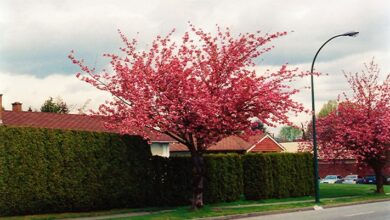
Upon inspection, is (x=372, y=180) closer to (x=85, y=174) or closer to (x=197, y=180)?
(x=197, y=180)

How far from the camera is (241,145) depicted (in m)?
51.2

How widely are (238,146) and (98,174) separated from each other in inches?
1183

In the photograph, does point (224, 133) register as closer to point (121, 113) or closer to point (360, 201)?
point (121, 113)

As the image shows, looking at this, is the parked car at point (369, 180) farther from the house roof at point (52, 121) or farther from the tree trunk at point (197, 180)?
the tree trunk at point (197, 180)

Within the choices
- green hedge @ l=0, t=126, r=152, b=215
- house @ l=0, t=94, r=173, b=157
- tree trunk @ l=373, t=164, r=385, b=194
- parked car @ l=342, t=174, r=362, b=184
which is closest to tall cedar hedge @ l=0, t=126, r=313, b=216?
green hedge @ l=0, t=126, r=152, b=215

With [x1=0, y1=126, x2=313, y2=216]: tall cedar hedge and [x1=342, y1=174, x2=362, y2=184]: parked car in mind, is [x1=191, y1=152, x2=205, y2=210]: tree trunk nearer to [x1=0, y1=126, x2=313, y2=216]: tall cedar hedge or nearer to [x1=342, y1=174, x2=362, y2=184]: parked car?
[x1=0, y1=126, x2=313, y2=216]: tall cedar hedge

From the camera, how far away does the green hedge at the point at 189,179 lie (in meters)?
24.3

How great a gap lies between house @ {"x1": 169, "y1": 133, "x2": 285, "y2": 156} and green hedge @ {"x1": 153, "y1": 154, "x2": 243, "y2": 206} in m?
16.8

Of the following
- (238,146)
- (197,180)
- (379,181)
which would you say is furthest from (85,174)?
(238,146)

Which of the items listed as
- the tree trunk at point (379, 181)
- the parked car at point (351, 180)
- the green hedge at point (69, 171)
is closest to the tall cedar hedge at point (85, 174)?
the green hedge at point (69, 171)

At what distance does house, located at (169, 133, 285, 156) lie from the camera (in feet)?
160

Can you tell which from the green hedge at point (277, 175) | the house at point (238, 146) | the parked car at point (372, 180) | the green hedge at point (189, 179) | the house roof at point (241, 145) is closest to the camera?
the green hedge at point (189, 179)

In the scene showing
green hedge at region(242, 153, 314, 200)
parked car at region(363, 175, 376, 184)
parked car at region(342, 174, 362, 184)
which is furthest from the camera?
parked car at region(342, 174, 362, 184)

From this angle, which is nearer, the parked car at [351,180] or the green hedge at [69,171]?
the green hedge at [69,171]
